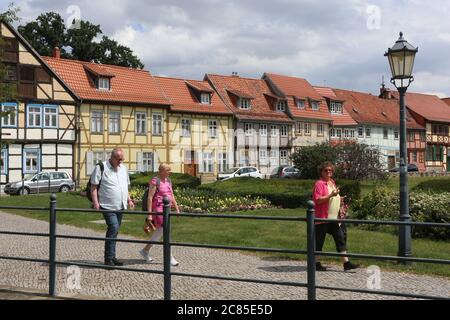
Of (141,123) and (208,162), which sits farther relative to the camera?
(208,162)

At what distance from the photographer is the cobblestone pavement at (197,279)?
771 centimetres

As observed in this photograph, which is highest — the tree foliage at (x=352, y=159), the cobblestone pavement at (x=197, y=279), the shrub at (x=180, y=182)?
the tree foliage at (x=352, y=159)

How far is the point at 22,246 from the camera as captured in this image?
12.5m

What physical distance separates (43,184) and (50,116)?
625 centimetres

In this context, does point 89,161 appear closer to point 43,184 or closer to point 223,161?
point 43,184

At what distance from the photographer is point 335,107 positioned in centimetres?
6419

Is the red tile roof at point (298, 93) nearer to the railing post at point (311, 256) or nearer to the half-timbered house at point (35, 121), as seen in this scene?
the half-timbered house at point (35, 121)

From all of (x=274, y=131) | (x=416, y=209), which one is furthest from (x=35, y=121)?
(x=416, y=209)

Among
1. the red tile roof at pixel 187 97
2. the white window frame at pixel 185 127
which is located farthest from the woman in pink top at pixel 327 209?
the white window frame at pixel 185 127

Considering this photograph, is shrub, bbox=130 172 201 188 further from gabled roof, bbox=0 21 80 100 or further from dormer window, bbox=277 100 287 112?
dormer window, bbox=277 100 287 112

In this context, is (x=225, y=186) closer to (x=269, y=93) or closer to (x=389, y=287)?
(x=389, y=287)

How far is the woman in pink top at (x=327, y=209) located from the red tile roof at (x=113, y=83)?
115ft

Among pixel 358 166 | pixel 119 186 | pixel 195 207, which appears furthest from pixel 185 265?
pixel 358 166

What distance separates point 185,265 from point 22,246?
426 cm
